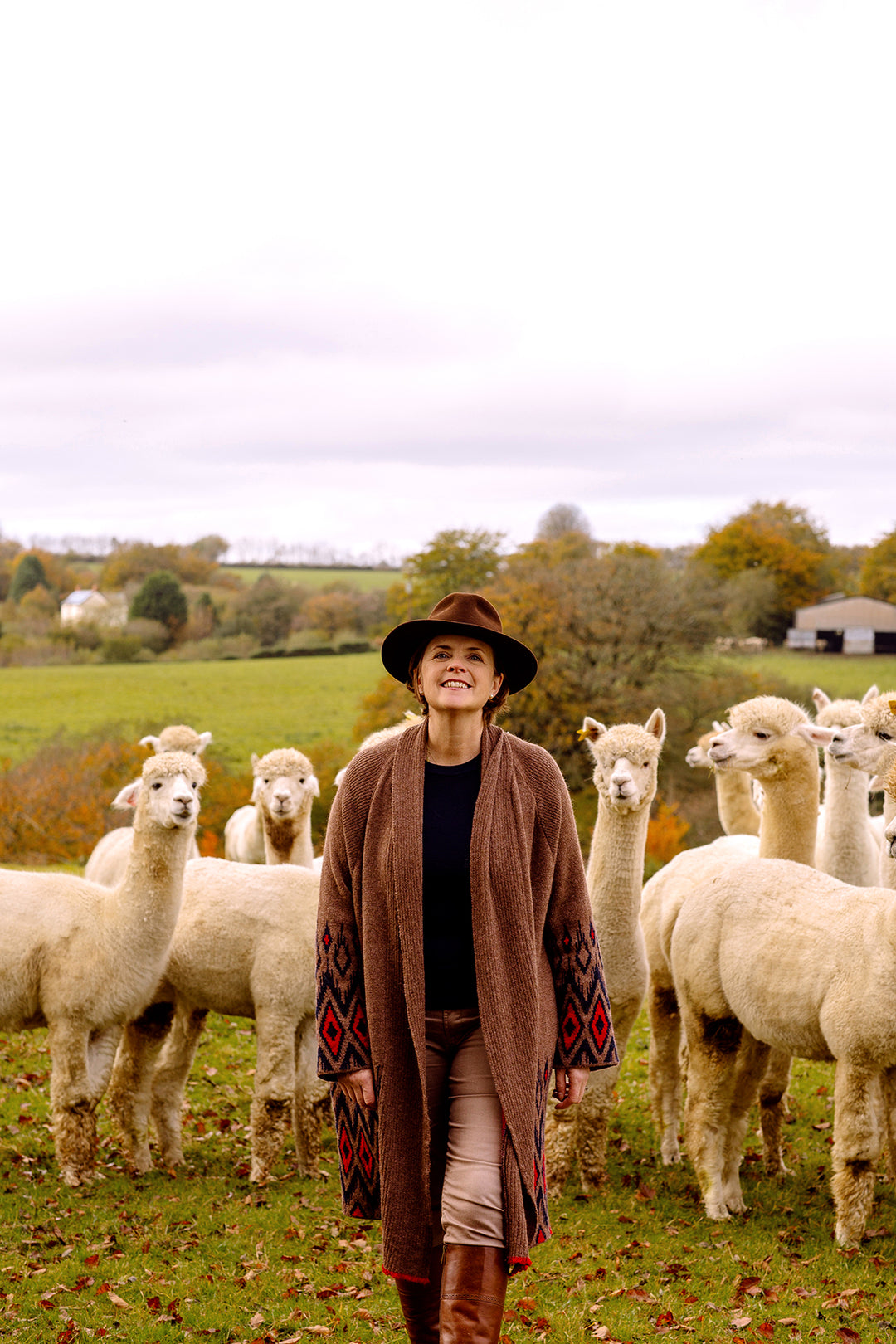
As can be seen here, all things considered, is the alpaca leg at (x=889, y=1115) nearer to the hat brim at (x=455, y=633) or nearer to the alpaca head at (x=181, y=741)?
the hat brim at (x=455, y=633)

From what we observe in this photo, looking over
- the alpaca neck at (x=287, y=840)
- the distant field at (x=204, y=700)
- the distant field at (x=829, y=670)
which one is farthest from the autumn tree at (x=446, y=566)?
the alpaca neck at (x=287, y=840)

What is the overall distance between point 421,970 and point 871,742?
13.5 ft

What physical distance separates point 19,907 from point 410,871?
4.33m

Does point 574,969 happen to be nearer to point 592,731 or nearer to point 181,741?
point 592,731

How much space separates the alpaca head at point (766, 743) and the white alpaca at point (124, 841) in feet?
13.1

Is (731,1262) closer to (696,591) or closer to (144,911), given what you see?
(144,911)

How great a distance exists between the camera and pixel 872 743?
22.1 feet

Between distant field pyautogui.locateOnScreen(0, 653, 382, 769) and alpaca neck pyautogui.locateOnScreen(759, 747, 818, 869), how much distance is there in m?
23.5

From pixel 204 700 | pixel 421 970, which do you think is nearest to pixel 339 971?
pixel 421 970

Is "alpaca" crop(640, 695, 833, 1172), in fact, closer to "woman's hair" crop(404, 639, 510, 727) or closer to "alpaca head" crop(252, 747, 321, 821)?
"alpaca head" crop(252, 747, 321, 821)

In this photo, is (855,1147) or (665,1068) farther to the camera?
(665,1068)

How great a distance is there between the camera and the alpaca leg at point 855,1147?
18.9 feet

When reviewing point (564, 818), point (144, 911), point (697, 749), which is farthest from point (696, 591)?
point (564, 818)

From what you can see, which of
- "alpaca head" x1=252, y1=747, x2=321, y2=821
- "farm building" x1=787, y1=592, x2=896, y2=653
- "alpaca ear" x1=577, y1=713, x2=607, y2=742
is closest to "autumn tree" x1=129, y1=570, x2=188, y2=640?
"farm building" x1=787, y1=592, x2=896, y2=653
